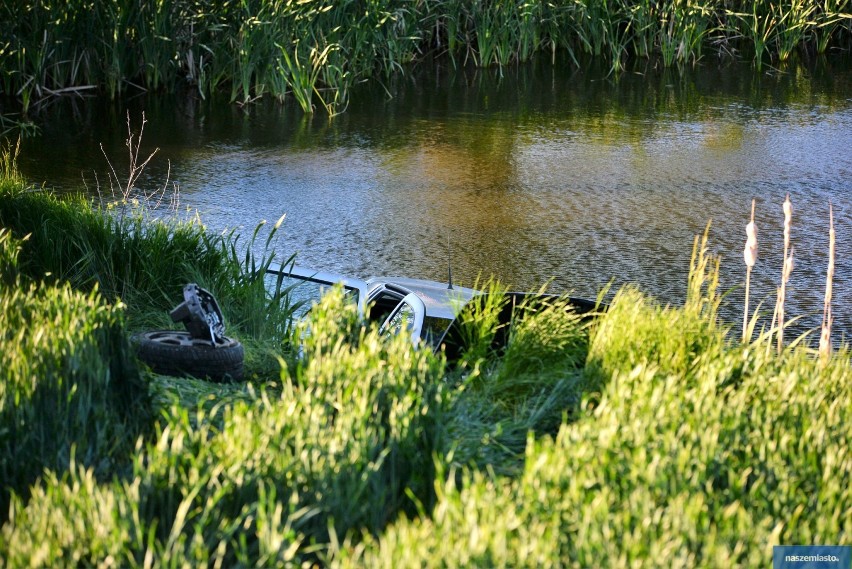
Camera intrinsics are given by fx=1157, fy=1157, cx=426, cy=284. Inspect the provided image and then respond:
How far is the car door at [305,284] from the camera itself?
6125 millimetres

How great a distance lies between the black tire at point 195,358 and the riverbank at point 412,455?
20cm

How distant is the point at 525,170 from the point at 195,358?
6.47m

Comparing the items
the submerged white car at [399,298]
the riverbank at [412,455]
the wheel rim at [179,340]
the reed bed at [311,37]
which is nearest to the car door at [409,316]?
the submerged white car at [399,298]

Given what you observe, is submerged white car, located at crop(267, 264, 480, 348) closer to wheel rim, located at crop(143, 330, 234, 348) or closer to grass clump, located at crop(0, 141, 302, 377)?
grass clump, located at crop(0, 141, 302, 377)

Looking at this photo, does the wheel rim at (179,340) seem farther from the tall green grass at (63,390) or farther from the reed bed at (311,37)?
the reed bed at (311,37)

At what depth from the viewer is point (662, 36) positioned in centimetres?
1639

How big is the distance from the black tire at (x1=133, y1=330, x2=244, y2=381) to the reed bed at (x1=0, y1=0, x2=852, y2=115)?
27.9ft

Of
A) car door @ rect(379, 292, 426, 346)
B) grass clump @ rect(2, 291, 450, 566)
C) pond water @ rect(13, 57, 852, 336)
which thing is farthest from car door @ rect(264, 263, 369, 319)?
grass clump @ rect(2, 291, 450, 566)

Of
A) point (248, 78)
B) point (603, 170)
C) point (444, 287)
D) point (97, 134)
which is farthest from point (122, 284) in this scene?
point (248, 78)

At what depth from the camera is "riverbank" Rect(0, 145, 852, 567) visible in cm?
261

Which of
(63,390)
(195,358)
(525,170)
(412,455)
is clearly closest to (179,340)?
(195,358)

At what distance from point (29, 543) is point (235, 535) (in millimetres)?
501

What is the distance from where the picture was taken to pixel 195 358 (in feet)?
15.4

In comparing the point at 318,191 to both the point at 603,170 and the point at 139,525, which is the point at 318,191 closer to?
the point at 603,170
